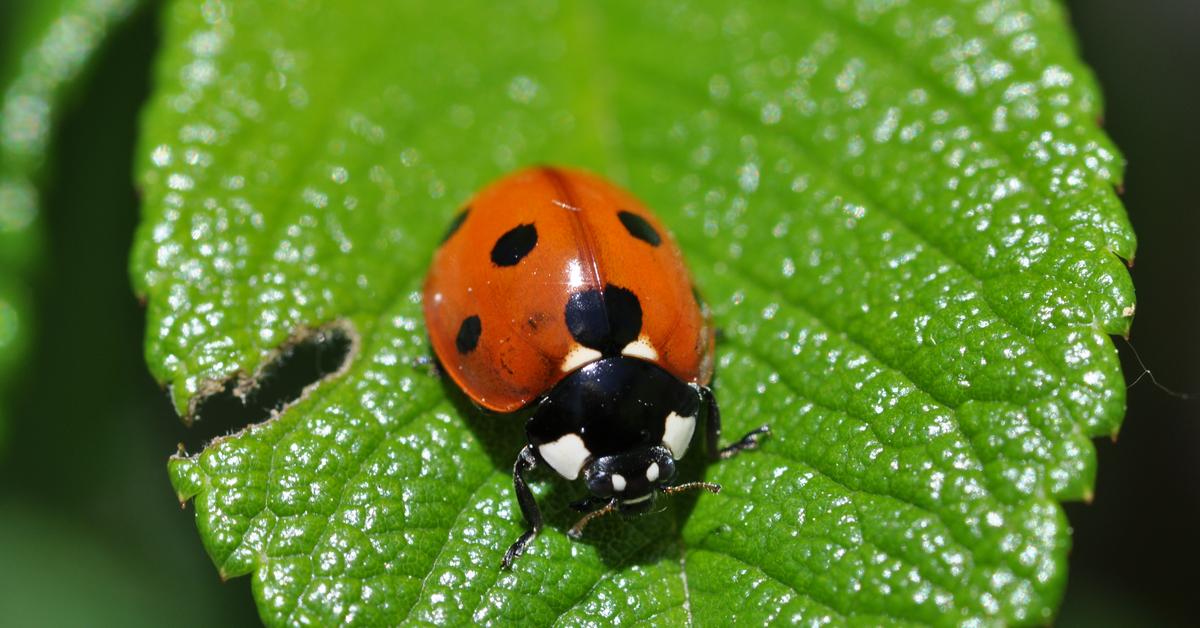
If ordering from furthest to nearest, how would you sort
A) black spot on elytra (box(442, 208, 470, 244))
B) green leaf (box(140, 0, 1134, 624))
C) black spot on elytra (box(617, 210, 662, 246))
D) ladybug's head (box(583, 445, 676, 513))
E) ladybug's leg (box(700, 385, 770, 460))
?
1. black spot on elytra (box(442, 208, 470, 244))
2. black spot on elytra (box(617, 210, 662, 246))
3. ladybug's leg (box(700, 385, 770, 460))
4. ladybug's head (box(583, 445, 676, 513))
5. green leaf (box(140, 0, 1134, 624))

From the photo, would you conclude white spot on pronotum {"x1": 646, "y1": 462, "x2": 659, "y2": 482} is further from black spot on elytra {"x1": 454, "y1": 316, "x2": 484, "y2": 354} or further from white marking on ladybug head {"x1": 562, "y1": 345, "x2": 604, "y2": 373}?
black spot on elytra {"x1": 454, "y1": 316, "x2": 484, "y2": 354}

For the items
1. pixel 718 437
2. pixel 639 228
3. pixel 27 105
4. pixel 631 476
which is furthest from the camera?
pixel 27 105

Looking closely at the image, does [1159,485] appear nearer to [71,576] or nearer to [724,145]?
[724,145]

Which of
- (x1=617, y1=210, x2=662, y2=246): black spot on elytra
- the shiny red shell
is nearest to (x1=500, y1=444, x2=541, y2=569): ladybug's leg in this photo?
the shiny red shell

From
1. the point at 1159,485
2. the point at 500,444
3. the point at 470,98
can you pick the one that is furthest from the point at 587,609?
the point at 1159,485

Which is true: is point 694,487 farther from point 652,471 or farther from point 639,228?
point 639,228

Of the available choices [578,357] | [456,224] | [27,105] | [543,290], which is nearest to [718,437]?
[578,357]
